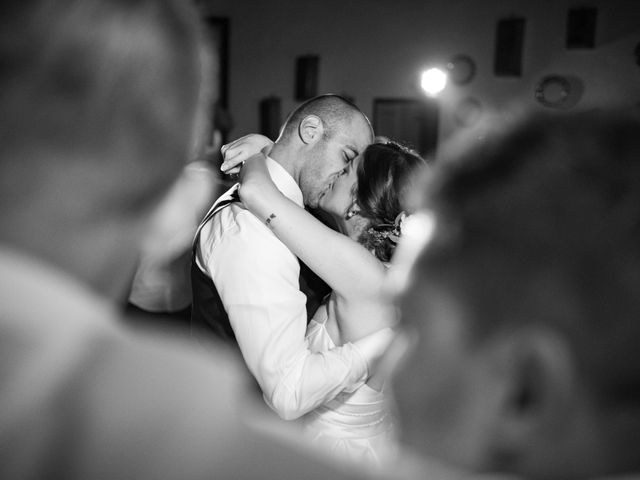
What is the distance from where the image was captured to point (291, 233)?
4.75ft

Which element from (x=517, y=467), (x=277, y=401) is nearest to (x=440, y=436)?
(x=517, y=467)

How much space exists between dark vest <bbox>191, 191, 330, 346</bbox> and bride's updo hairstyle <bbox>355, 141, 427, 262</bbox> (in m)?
0.27

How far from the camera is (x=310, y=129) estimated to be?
5.96 feet

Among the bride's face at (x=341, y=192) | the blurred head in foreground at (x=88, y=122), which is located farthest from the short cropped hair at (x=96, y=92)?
the bride's face at (x=341, y=192)

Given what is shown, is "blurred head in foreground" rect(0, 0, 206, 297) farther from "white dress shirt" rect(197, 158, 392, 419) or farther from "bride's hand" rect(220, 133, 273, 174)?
"bride's hand" rect(220, 133, 273, 174)

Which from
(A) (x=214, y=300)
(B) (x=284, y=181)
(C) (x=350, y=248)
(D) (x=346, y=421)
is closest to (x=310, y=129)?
(B) (x=284, y=181)

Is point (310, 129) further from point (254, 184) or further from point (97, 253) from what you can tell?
point (97, 253)

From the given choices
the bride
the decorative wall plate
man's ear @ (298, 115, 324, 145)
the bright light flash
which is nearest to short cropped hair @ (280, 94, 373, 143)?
man's ear @ (298, 115, 324, 145)

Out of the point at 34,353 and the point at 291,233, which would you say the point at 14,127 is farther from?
the point at 291,233

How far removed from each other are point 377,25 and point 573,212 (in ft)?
18.9

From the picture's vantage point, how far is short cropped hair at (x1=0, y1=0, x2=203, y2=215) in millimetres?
396

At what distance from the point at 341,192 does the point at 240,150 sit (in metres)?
0.38

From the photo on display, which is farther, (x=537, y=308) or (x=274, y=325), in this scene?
(x=274, y=325)

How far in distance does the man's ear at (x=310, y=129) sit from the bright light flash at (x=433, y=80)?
12.7 ft
